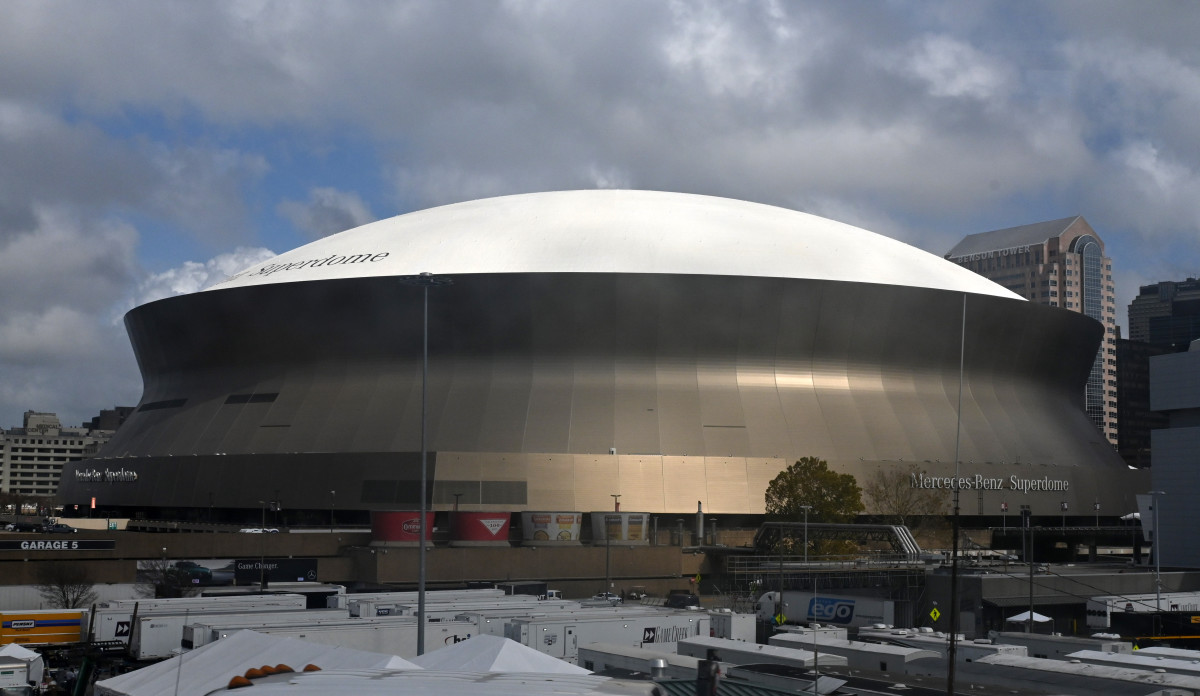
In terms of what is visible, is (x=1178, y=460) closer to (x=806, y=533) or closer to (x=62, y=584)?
(x=806, y=533)

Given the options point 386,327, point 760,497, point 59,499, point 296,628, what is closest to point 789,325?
point 760,497

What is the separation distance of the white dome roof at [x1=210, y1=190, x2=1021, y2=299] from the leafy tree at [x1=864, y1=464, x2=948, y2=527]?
12.4 m

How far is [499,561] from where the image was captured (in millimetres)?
56062

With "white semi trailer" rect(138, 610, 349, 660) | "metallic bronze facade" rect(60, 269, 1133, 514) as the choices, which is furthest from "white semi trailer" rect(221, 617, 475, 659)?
"metallic bronze facade" rect(60, 269, 1133, 514)

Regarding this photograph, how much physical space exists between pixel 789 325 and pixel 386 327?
74.7ft

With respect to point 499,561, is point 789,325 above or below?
above

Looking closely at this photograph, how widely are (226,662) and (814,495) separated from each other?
46.5 m

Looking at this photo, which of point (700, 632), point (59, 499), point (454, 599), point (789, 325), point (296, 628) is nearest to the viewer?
point (296, 628)

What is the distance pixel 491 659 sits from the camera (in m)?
19.1

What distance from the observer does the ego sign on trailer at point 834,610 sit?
46.0 metres

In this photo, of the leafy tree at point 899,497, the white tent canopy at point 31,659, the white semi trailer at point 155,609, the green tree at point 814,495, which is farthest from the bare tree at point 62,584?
the leafy tree at point 899,497

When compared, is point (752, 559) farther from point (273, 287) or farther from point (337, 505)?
point (273, 287)

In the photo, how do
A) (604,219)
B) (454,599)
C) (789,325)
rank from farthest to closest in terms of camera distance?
(604,219)
(789,325)
(454,599)

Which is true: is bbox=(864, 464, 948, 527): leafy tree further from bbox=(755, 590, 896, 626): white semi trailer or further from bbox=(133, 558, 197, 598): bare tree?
bbox=(133, 558, 197, 598): bare tree
